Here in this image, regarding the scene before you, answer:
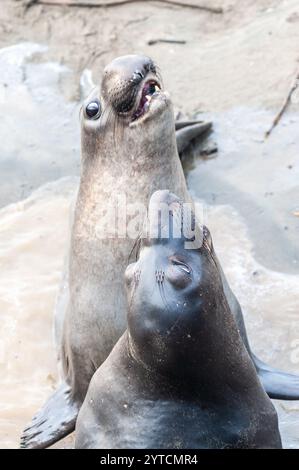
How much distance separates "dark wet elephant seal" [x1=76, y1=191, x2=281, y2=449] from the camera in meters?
4.12

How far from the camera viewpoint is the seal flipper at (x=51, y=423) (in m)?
5.71

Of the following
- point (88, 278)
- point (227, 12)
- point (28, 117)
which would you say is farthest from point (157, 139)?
point (227, 12)

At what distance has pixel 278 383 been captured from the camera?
18.7 feet

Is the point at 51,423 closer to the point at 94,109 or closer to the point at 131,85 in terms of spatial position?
the point at 94,109

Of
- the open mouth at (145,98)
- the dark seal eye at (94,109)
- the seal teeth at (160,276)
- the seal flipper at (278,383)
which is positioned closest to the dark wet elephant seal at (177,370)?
the seal teeth at (160,276)

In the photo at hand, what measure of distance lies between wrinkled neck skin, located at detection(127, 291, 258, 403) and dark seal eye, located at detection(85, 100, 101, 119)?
1.85 m

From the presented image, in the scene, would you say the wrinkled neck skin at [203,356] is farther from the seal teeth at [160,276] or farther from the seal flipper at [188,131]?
the seal flipper at [188,131]

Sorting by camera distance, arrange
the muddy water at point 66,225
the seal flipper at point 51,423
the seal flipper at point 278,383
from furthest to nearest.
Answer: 1. the muddy water at point 66,225
2. the seal flipper at point 51,423
3. the seal flipper at point 278,383

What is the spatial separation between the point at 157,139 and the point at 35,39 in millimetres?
5711

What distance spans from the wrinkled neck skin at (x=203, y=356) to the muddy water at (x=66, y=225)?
4.34 feet

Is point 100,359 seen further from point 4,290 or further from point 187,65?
point 187,65

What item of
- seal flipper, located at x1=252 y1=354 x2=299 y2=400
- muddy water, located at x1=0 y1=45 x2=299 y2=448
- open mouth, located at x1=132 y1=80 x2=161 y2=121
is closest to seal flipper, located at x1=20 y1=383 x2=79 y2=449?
muddy water, located at x1=0 y1=45 x2=299 y2=448

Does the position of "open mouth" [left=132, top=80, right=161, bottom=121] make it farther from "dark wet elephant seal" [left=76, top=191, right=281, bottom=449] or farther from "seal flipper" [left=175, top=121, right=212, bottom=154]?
"seal flipper" [left=175, top=121, right=212, bottom=154]
